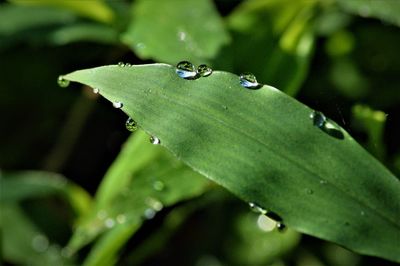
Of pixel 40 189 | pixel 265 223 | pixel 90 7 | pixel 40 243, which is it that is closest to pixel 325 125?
pixel 90 7

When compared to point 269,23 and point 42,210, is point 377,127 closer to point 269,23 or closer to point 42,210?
point 269,23

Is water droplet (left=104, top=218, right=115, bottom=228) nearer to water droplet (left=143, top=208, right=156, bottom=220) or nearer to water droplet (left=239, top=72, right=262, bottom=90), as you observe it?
water droplet (left=143, top=208, right=156, bottom=220)

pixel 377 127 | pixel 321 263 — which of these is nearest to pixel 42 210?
pixel 321 263

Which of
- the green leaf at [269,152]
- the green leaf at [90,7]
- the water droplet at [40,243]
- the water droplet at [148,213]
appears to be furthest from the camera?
the water droplet at [40,243]

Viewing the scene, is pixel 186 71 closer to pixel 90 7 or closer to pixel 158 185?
pixel 158 185

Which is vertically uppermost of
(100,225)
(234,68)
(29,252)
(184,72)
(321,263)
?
(184,72)

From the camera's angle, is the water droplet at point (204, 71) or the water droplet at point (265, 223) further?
the water droplet at point (265, 223)

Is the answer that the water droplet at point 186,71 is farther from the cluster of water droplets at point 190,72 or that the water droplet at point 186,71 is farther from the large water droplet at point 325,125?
the large water droplet at point 325,125


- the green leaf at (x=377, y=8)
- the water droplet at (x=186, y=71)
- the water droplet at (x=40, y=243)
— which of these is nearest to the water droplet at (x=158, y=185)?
the water droplet at (x=186, y=71)
